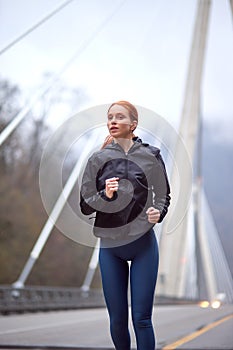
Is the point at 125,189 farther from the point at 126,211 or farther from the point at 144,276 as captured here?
the point at 144,276

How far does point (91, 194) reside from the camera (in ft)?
11.8

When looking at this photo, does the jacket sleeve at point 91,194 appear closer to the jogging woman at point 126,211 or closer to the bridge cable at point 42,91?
the jogging woman at point 126,211

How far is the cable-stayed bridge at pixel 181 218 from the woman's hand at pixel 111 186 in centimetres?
31

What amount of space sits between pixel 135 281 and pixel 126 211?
0.32 meters

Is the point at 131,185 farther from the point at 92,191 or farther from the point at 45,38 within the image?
the point at 45,38

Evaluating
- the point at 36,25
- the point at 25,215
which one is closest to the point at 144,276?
the point at 36,25

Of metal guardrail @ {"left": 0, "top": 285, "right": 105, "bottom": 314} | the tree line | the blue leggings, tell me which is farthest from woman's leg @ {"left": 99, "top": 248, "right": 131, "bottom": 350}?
the tree line

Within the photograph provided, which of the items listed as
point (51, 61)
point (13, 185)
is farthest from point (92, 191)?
point (13, 185)

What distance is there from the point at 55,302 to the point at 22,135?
58.5ft

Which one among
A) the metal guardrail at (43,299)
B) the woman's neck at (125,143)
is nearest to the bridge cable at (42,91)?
the metal guardrail at (43,299)

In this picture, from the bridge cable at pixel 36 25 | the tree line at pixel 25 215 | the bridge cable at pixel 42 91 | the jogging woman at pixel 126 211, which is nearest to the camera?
the jogging woman at pixel 126 211

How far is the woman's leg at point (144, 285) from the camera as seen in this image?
11.8ft

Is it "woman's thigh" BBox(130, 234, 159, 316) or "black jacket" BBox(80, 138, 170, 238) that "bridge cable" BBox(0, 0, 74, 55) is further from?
"woman's thigh" BBox(130, 234, 159, 316)

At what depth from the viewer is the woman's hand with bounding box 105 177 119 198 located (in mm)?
3436
